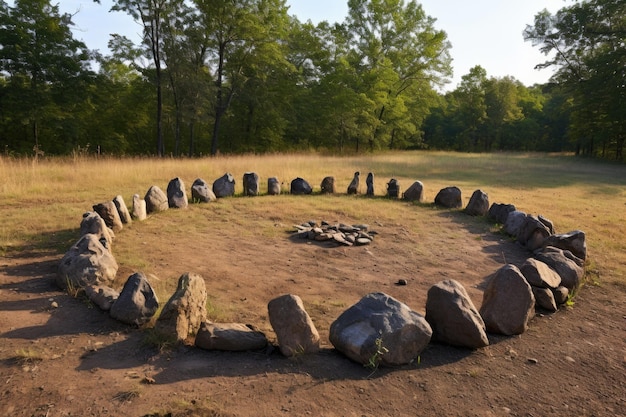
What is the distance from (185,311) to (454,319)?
6.78 feet

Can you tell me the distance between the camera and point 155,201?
7.45m

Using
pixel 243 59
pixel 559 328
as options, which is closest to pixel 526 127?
pixel 243 59

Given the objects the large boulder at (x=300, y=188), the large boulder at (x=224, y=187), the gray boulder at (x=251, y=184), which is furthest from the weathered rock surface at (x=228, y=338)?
the large boulder at (x=300, y=188)

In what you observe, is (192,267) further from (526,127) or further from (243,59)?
(526,127)

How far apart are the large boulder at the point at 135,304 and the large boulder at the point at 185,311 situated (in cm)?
30

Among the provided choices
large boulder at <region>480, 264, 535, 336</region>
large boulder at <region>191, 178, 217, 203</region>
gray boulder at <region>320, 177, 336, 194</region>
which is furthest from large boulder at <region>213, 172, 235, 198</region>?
large boulder at <region>480, 264, 535, 336</region>

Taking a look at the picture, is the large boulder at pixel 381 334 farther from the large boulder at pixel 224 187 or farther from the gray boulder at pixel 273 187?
the gray boulder at pixel 273 187

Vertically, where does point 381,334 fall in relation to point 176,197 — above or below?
below

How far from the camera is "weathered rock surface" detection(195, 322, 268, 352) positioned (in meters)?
2.98

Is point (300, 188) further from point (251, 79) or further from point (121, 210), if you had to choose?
point (251, 79)

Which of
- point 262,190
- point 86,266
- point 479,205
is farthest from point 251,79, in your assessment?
point 86,266

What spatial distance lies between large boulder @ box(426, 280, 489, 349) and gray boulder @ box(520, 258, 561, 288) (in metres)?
1.17

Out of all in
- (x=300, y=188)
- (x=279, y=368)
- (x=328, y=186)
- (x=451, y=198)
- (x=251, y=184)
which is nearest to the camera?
(x=279, y=368)

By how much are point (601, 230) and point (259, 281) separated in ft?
21.3
